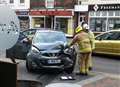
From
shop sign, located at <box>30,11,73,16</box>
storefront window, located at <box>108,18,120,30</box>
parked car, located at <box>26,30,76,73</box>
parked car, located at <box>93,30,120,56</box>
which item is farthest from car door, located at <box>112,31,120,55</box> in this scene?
shop sign, located at <box>30,11,73,16</box>

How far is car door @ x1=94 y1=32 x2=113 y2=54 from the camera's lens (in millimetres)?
19477

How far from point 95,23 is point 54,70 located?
31.0 meters

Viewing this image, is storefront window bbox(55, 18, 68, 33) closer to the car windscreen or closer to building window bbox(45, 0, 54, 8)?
building window bbox(45, 0, 54, 8)

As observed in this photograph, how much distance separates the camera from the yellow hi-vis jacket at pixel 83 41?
12.5 meters

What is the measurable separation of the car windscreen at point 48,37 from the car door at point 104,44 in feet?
15.7

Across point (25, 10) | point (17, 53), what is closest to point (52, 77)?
point (17, 53)

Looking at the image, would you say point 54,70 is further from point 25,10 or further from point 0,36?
point 25,10

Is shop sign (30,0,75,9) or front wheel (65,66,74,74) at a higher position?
shop sign (30,0,75,9)

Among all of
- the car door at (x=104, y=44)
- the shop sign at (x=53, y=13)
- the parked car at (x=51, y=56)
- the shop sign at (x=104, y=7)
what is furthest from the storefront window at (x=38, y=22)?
the parked car at (x=51, y=56)

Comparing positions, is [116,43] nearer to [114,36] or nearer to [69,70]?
[114,36]

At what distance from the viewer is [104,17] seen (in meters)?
43.4

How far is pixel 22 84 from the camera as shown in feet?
29.4

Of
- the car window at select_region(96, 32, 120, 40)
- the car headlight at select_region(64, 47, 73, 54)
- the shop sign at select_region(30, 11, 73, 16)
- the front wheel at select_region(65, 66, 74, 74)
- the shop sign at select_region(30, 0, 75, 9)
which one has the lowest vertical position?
the front wheel at select_region(65, 66, 74, 74)

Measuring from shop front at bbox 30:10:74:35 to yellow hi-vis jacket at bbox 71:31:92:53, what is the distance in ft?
109
